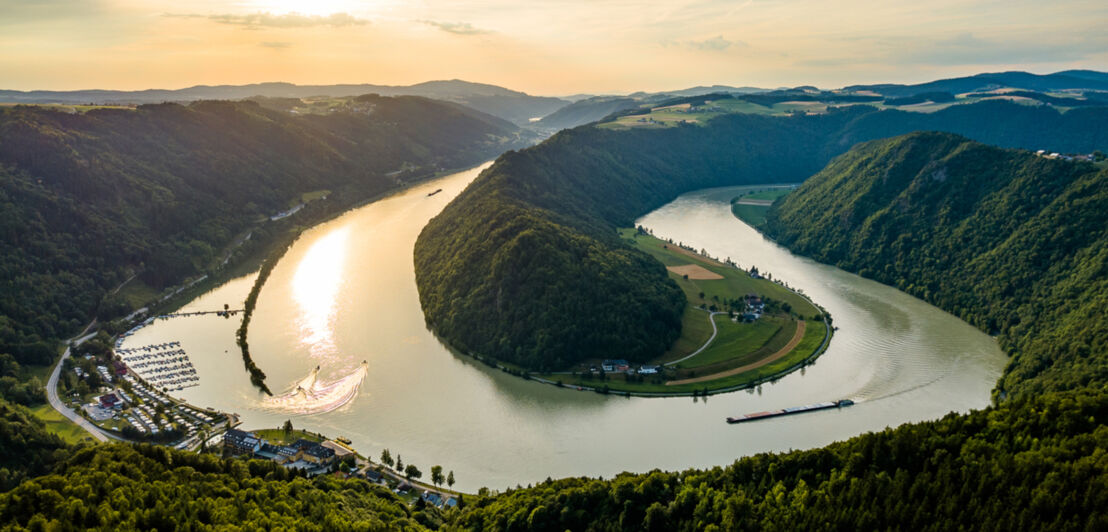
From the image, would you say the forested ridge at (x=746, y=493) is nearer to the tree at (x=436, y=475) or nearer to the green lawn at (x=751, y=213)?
the tree at (x=436, y=475)

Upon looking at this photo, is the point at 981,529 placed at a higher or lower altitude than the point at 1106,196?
lower

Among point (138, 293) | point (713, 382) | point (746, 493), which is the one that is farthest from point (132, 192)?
point (746, 493)

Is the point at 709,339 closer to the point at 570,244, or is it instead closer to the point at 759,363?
the point at 759,363

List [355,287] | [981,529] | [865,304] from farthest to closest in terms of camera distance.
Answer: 1. [355,287]
2. [865,304]
3. [981,529]

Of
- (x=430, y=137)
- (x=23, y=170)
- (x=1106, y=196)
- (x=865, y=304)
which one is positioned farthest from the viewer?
(x=430, y=137)

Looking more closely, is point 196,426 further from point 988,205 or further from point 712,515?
point 988,205

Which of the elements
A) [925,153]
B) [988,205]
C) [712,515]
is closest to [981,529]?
[712,515]

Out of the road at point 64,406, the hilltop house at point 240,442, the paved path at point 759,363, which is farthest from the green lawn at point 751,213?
the road at point 64,406
